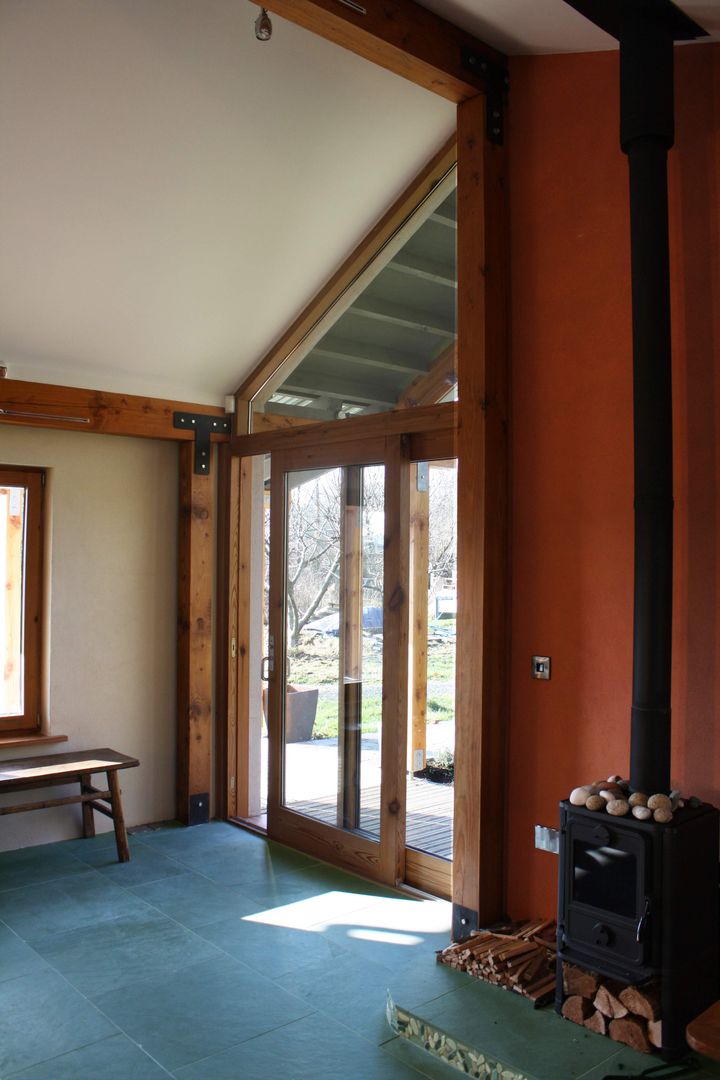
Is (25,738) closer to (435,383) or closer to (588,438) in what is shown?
(435,383)

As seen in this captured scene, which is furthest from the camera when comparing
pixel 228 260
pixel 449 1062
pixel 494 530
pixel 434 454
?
pixel 228 260

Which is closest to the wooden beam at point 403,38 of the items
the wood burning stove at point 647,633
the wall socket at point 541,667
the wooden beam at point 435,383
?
the wood burning stove at point 647,633

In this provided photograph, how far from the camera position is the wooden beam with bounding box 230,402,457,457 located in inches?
159

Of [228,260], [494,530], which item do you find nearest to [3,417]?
[228,260]

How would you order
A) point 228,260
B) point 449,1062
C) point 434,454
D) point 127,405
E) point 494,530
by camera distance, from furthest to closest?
point 127,405 < point 228,260 < point 434,454 < point 494,530 < point 449,1062

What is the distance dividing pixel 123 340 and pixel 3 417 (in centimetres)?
74

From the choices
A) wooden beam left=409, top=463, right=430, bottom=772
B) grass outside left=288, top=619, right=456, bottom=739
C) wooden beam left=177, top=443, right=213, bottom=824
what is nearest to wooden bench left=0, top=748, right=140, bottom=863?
wooden beam left=177, top=443, right=213, bottom=824

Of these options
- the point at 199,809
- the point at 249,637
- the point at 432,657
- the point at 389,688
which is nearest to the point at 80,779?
the point at 199,809

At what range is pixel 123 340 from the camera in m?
4.75

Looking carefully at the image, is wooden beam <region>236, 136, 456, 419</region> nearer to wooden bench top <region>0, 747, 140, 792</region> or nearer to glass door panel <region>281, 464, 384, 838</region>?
glass door panel <region>281, 464, 384, 838</region>

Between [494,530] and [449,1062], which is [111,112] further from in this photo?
[449,1062]

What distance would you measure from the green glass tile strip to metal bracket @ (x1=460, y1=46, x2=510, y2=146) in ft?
10.8

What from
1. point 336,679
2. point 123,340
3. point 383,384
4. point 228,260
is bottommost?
point 336,679

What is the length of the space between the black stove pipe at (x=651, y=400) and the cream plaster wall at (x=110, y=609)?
319cm
